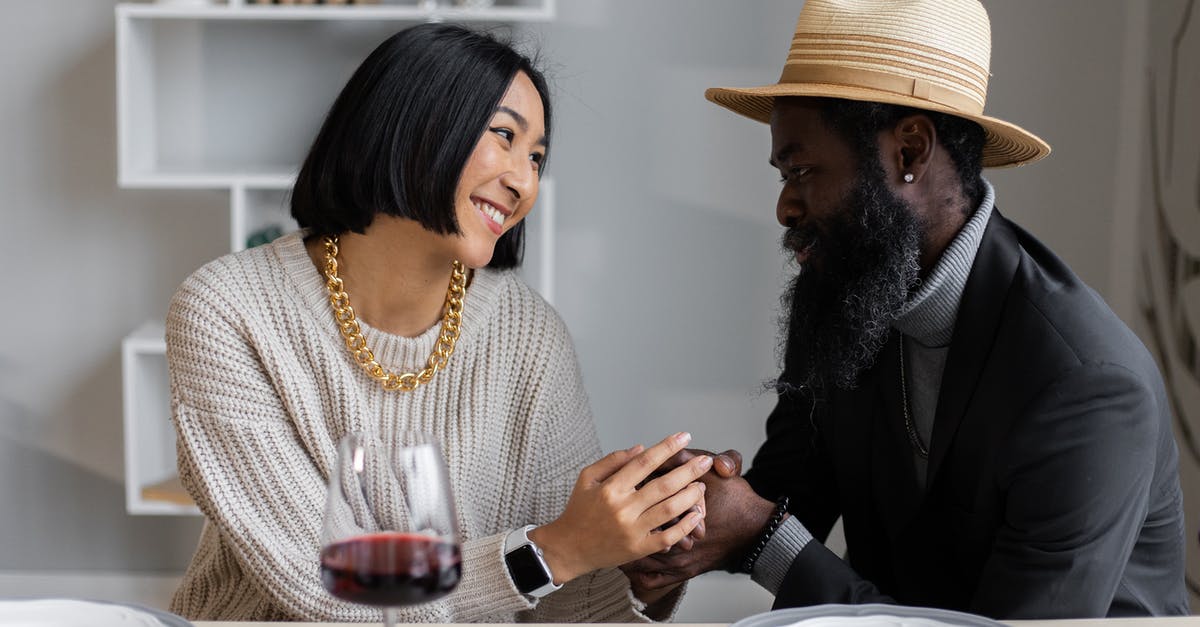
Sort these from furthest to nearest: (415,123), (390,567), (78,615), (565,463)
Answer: (565,463), (415,123), (78,615), (390,567)

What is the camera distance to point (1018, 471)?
53.6 inches

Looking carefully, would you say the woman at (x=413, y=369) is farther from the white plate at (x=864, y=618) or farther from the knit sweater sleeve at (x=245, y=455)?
the white plate at (x=864, y=618)

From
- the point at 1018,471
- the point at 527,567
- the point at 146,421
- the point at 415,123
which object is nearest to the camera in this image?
the point at 1018,471

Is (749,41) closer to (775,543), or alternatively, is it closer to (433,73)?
(433,73)

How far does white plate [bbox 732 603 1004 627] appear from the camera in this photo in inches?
41.5

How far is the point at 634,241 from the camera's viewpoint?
3010 millimetres

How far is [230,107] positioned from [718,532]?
1954 millimetres

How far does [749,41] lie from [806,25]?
1.31 metres

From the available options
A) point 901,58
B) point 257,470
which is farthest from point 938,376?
point 257,470

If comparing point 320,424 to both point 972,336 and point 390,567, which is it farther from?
point 972,336

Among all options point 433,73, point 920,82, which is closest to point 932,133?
point 920,82

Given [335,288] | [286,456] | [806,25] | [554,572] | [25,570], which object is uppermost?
[806,25]

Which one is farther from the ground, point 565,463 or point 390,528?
point 390,528

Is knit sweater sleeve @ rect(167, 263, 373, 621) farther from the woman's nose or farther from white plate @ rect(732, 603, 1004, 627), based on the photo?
white plate @ rect(732, 603, 1004, 627)
